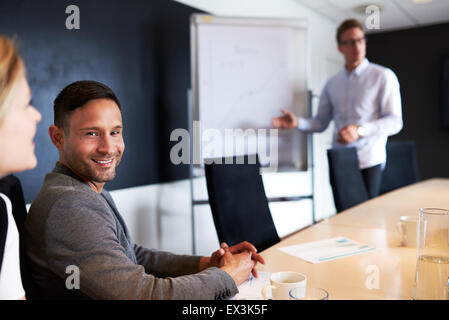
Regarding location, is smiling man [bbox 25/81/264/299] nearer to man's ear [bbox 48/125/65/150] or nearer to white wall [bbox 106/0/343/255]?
man's ear [bbox 48/125/65/150]

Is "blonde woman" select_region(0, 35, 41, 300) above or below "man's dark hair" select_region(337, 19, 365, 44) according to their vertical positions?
→ below

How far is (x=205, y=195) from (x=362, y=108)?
144cm

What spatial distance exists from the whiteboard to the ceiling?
2.08 ft

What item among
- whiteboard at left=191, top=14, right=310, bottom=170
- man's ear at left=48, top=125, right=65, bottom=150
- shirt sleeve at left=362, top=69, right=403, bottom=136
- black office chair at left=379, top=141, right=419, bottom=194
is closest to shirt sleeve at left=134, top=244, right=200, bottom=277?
man's ear at left=48, top=125, right=65, bottom=150

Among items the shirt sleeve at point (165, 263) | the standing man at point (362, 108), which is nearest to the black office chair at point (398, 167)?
the standing man at point (362, 108)

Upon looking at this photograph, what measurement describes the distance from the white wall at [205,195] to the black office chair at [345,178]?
117 centimetres

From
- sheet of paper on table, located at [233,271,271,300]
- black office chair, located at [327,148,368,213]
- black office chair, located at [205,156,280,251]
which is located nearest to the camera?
sheet of paper on table, located at [233,271,271,300]

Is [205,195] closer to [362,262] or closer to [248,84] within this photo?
[248,84]

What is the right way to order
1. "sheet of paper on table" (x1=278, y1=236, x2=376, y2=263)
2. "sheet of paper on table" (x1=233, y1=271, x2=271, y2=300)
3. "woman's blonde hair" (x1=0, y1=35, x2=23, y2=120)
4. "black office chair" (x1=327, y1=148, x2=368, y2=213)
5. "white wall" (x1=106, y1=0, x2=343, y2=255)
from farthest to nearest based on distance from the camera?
"white wall" (x1=106, y1=0, x2=343, y2=255), "black office chair" (x1=327, y1=148, x2=368, y2=213), "sheet of paper on table" (x1=278, y1=236, x2=376, y2=263), "sheet of paper on table" (x1=233, y1=271, x2=271, y2=300), "woman's blonde hair" (x1=0, y1=35, x2=23, y2=120)

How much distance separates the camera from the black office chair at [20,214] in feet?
2.42

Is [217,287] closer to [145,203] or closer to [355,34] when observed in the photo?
[145,203]

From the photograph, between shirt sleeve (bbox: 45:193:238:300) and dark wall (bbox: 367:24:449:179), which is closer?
shirt sleeve (bbox: 45:193:238:300)

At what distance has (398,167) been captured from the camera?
2840 mm

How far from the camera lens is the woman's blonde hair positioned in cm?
44
